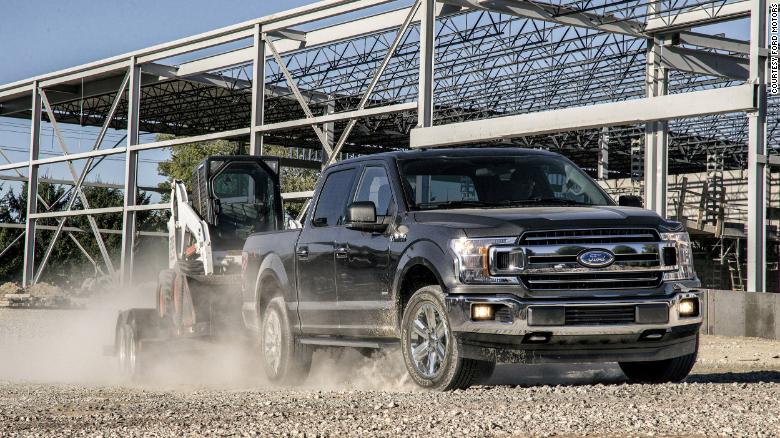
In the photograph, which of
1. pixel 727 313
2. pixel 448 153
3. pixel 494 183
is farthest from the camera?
pixel 727 313

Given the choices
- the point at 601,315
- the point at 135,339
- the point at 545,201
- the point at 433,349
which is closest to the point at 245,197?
the point at 135,339

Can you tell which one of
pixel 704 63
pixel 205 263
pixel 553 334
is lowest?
pixel 553 334

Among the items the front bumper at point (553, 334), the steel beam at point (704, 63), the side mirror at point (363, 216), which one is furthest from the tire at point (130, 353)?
the steel beam at point (704, 63)

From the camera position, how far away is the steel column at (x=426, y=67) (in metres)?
22.8

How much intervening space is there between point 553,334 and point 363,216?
2.04m

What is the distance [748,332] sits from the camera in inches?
852

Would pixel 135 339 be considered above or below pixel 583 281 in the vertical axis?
below

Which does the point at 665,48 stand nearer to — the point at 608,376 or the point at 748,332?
the point at 748,332

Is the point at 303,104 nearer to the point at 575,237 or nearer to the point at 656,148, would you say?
the point at 656,148

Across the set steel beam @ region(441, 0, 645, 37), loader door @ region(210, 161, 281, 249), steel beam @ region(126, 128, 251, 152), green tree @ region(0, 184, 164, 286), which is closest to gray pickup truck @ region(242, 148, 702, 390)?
loader door @ region(210, 161, 281, 249)

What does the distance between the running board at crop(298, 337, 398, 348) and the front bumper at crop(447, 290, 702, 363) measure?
1.19 meters

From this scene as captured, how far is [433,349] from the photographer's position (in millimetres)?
9000

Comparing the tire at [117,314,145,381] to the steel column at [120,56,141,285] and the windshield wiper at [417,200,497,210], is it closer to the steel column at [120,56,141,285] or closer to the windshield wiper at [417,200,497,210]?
the windshield wiper at [417,200,497,210]

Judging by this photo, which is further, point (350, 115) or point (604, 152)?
point (604, 152)
